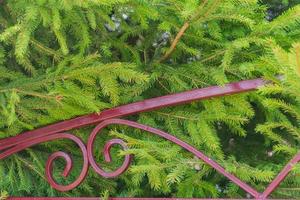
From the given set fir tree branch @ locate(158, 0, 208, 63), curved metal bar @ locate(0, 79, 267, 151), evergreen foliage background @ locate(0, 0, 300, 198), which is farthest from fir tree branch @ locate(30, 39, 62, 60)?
fir tree branch @ locate(158, 0, 208, 63)

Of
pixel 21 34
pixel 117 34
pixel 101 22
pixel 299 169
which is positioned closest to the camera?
pixel 299 169

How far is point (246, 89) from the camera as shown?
1352 millimetres

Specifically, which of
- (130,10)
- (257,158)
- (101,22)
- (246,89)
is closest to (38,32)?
(101,22)

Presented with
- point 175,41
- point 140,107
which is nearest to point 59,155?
point 140,107

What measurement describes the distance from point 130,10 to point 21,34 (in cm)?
33

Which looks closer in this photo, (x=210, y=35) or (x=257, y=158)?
(x=210, y=35)

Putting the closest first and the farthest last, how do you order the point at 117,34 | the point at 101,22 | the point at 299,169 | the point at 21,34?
the point at 299,169 → the point at 21,34 → the point at 101,22 → the point at 117,34

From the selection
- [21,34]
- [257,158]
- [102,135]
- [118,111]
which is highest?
[21,34]

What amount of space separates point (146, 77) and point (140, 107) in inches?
4.0

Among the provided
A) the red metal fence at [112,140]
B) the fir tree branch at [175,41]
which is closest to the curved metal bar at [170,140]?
the red metal fence at [112,140]

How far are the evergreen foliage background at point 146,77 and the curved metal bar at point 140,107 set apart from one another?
25 mm

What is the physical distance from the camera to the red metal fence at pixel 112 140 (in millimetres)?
1349

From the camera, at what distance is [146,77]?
140 cm

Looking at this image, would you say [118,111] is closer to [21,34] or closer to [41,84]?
[41,84]
